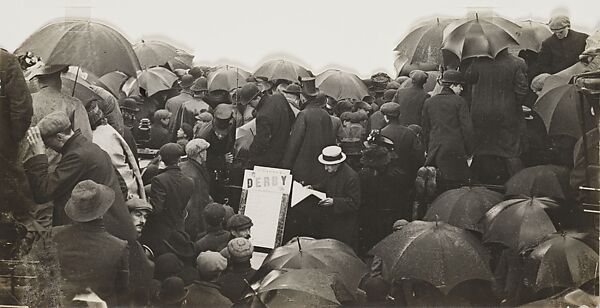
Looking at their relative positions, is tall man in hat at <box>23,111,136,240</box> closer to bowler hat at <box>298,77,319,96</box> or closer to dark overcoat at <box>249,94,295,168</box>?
dark overcoat at <box>249,94,295,168</box>

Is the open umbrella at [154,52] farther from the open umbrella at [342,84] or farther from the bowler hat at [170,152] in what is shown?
the open umbrella at [342,84]

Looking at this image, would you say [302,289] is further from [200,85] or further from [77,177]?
[77,177]

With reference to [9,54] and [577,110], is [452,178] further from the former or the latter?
[9,54]

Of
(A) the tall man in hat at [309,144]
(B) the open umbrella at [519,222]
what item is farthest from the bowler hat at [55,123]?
(B) the open umbrella at [519,222]

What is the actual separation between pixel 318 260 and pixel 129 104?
186cm

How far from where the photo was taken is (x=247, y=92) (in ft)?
24.9

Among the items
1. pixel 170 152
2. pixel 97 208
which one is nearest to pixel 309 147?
pixel 170 152

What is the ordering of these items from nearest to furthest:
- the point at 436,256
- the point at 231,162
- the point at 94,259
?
1. the point at 436,256
2. the point at 94,259
3. the point at 231,162

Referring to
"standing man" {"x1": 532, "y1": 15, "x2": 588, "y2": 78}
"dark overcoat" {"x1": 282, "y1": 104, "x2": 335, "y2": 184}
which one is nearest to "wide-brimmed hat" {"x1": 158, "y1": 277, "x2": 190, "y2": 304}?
"dark overcoat" {"x1": 282, "y1": 104, "x2": 335, "y2": 184}

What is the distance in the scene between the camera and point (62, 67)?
752 cm

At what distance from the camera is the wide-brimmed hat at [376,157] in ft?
24.7

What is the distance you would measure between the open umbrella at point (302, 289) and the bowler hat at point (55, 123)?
6.18 ft

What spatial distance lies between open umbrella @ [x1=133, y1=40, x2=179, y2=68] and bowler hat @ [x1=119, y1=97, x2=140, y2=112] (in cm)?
28

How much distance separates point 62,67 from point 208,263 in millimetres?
1836
